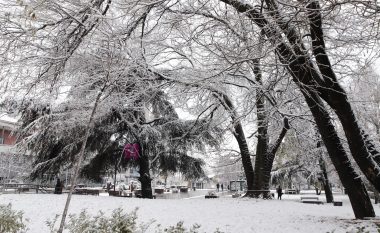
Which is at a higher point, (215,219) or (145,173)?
(145,173)

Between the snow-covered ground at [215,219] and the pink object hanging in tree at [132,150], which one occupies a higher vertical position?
the pink object hanging in tree at [132,150]

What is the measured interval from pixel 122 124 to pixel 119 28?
379 inches

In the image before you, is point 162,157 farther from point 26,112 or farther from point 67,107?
point 26,112

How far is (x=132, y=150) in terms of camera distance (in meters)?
18.1

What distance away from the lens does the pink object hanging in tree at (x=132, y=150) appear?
1797cm

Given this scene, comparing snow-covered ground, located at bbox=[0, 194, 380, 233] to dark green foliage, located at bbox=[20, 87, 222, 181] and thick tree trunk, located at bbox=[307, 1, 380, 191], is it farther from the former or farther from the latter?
dark green foliage, located at bbox=[20, 87, 222, 181]

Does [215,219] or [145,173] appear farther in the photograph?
[145,173]

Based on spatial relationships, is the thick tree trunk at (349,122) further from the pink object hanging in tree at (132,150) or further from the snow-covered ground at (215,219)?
the pink object hanging in tree at (132,150)

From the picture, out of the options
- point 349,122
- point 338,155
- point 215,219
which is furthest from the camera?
point 215,219

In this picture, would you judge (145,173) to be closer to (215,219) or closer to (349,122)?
(215,219)

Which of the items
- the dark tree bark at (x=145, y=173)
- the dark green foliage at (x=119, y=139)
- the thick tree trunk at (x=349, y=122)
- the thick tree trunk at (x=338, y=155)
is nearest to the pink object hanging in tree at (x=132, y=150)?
the dark green foliage at (x=119, y=139)

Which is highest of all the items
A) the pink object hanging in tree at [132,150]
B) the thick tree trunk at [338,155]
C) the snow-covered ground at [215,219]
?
the pink object hanging in tree at [132,150]

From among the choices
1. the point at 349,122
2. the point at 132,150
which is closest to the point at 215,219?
the point at 349,122

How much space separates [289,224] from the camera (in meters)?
8.26
